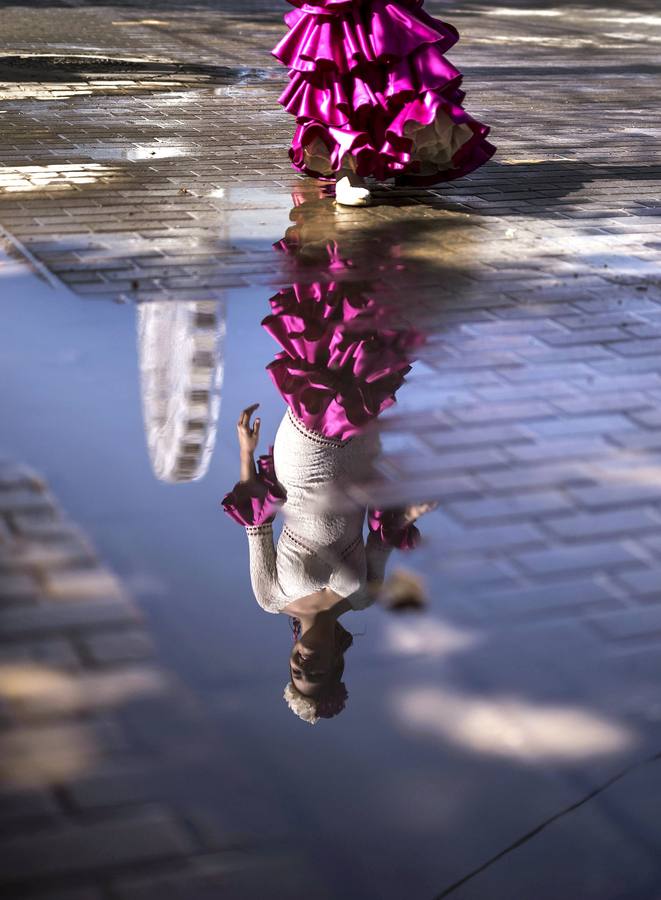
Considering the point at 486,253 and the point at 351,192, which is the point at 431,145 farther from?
the point at 486,253

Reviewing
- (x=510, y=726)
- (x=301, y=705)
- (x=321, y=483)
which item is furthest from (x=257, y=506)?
(x=510, y=726)

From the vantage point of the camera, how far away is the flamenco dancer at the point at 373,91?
712cm

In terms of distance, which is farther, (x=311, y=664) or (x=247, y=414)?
(x=247, y=414)

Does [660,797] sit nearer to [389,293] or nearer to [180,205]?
[389,293]

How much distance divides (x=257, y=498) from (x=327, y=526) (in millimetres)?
301

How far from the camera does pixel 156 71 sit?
1302cm

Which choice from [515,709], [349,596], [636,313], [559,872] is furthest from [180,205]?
[559,872]

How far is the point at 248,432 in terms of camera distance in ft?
14.8

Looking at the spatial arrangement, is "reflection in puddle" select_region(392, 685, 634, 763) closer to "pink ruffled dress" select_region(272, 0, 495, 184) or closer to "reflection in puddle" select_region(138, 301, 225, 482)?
"reflection in puddle" select_region(138, 301, 225, 482)

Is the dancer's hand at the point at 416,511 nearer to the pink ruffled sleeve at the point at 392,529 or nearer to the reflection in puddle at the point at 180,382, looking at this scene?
the pink ruffled sleeve at the point at 392,529

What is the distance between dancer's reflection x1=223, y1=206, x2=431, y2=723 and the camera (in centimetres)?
334

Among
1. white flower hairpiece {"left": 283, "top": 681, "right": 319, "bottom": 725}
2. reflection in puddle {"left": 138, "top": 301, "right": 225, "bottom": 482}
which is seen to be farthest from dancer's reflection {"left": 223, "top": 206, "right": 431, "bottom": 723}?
reflection in puddle {"left": 138, "top": 301, "right": 225, "bottom": 482}

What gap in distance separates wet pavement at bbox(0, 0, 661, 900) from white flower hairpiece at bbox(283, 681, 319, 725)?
33 mm

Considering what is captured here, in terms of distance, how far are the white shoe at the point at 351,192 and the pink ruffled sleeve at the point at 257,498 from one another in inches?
138
